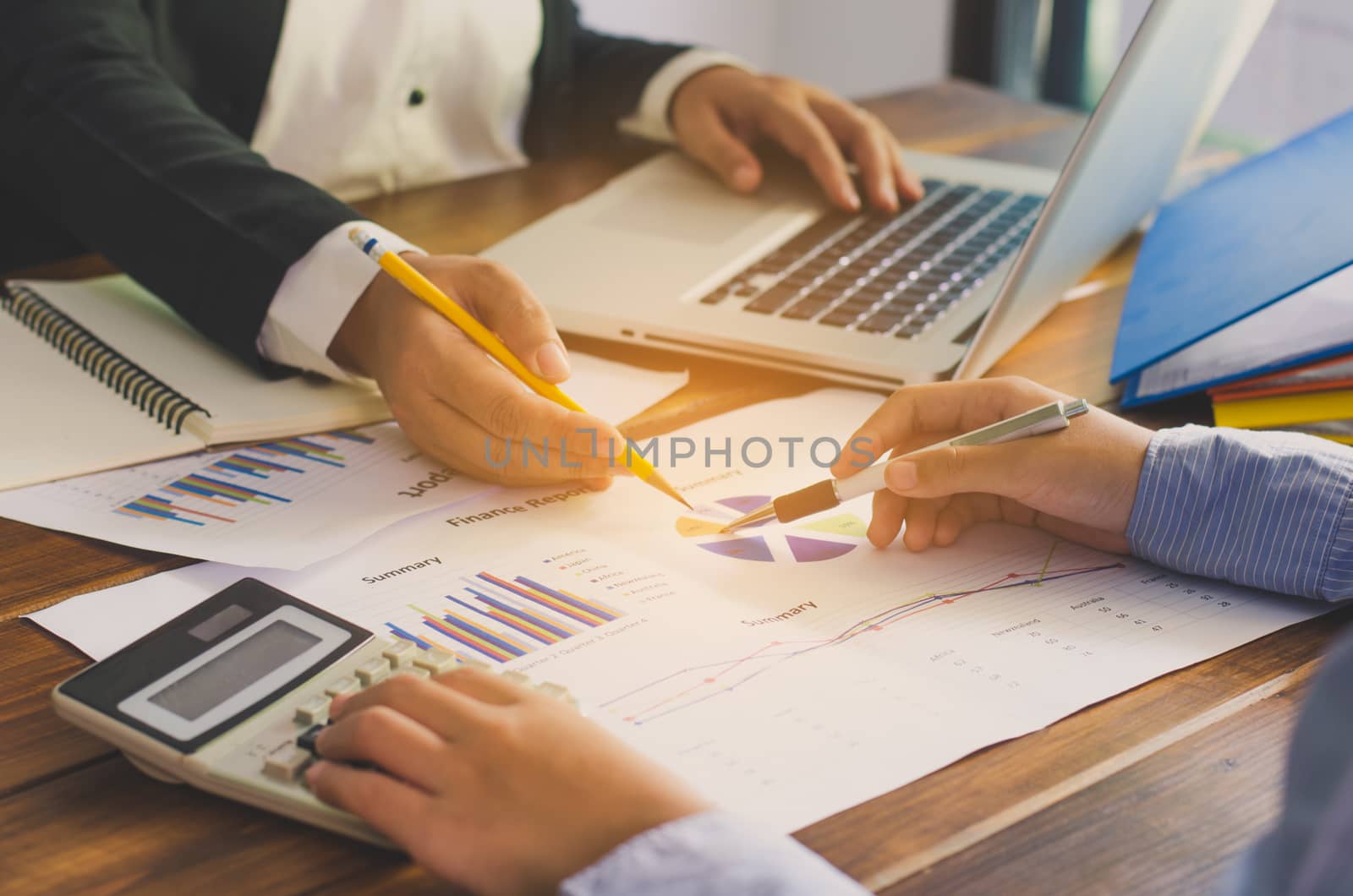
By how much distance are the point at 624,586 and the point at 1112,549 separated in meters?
0.30

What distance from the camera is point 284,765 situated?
1.68ft

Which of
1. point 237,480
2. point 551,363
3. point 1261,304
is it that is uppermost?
point 1261,304

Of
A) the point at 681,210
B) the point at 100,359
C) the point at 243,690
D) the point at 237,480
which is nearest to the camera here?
the point at 243,690

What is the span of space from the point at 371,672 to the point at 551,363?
290mm

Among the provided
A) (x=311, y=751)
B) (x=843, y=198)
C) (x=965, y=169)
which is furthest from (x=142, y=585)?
(x=965, y=169)

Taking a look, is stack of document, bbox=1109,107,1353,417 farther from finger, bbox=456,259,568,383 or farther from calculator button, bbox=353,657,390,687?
calculator button, bbox=353,657,390,687

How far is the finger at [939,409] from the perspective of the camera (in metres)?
0.77

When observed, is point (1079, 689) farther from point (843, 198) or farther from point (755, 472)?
point (843, 198)

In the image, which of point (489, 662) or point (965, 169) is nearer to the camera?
point (489, 662)

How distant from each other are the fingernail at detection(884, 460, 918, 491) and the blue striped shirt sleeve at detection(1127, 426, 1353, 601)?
130mm

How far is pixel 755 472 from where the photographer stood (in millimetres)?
837

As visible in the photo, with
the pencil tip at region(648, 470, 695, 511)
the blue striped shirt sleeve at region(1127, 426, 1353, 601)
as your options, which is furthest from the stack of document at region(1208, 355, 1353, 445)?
the pencil tip at region(648, 470, 695, 511)

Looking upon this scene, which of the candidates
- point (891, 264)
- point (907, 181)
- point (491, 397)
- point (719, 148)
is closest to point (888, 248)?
point (891, 264)

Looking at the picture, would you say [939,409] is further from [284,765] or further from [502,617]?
[284,765]
